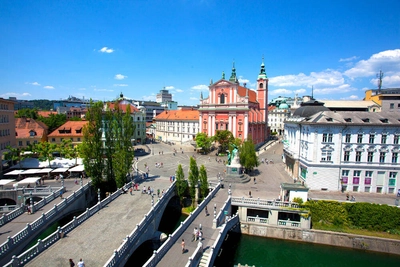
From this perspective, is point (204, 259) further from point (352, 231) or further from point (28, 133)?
point (28, 133)

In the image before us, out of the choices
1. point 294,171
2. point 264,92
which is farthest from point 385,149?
point 264,92

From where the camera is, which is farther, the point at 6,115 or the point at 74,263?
the point at 6,115

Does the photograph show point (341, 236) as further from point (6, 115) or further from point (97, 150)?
point (6, 115)

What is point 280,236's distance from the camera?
27.4 metres

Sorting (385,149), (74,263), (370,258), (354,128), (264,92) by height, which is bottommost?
(370,258)

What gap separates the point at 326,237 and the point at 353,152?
13941mm

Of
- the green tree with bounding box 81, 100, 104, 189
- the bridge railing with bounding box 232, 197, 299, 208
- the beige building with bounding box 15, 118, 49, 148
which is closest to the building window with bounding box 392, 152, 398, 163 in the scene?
the bridge railing with bounding box 232, 197, 299, 208

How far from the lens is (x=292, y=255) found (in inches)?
973

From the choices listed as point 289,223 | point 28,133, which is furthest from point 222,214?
point 28,133

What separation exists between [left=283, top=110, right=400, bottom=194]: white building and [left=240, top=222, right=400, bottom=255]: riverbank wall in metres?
9.49

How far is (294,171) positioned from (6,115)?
5094 cm

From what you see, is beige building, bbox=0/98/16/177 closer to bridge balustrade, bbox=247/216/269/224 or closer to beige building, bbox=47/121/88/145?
beige building, bbox=47/121/88/145

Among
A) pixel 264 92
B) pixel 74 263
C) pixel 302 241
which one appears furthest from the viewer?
pixel 264 92

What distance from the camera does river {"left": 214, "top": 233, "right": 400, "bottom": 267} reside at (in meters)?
23.4
